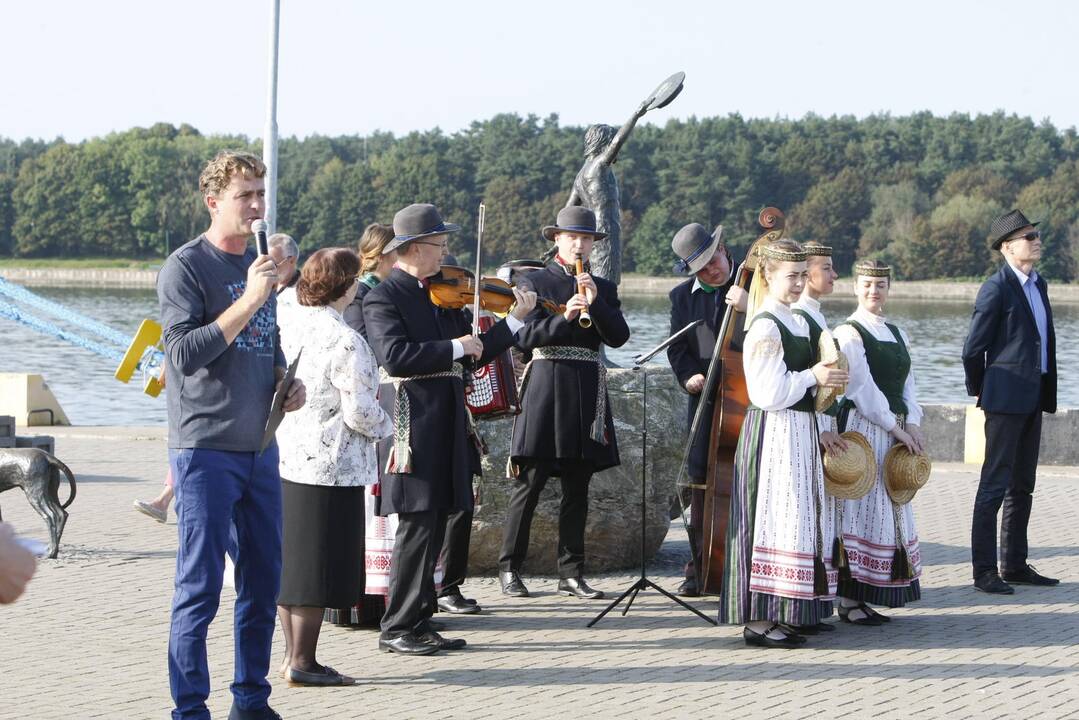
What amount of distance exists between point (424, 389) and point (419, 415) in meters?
0.12

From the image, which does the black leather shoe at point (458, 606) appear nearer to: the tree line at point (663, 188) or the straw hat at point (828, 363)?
the straw hat at point (828, 363)

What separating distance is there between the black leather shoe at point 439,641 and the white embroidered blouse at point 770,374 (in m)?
1.77

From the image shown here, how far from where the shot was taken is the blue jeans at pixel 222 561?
525 centimetres

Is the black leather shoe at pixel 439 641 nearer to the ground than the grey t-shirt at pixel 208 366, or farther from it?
nearer to the ground

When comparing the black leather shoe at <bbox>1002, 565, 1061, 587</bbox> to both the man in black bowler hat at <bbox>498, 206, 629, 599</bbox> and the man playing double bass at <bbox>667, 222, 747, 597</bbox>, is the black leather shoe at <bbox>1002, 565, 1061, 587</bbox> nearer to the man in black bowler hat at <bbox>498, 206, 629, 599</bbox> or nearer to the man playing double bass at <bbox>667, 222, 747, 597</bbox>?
the man playing double bass at <bbox>667, 222, 747, 597</bbox>

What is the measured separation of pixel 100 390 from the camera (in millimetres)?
34531

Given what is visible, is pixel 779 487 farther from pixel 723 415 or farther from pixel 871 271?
pixel 871 271

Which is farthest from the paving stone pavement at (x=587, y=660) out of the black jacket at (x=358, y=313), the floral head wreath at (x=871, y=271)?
the floral head wreath at (x=871, y=271)

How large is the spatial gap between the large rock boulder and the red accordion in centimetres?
79

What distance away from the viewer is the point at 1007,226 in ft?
29.2

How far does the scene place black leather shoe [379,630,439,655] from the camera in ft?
22.6

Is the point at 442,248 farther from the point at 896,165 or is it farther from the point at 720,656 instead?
the point at 896,165

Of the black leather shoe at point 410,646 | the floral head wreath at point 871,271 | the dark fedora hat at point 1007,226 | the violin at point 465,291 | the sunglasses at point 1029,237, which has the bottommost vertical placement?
the black leather shoe at point 410,646

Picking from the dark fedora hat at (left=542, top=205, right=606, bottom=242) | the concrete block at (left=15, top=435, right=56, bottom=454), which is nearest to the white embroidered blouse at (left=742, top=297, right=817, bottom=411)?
the dark fedora hat at (left=542, top=205, right=606, bottom=242)
